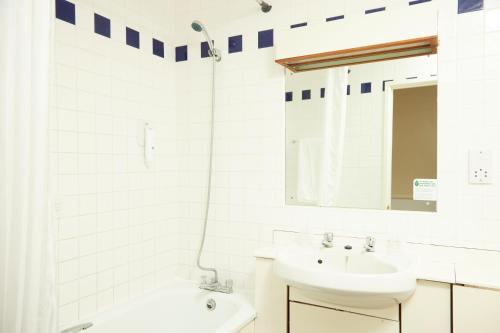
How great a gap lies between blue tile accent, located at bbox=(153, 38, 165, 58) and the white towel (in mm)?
1011

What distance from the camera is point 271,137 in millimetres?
1943

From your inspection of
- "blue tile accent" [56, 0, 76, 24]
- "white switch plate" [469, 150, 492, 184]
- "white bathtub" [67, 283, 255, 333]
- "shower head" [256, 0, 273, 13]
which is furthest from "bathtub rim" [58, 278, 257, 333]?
"shower head" [256, 0, 273, 13]

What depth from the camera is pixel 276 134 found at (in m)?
1.93

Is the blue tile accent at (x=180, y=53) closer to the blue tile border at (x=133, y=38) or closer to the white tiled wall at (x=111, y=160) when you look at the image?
the white tiled wall at (x=111, y=160)

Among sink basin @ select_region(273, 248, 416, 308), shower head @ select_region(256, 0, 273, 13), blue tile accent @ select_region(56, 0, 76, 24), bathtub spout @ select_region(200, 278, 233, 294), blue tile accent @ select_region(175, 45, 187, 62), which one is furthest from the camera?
blue tile accent @ select_region(175, 45, 187, 62)

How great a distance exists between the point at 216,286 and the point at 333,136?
1080 mm

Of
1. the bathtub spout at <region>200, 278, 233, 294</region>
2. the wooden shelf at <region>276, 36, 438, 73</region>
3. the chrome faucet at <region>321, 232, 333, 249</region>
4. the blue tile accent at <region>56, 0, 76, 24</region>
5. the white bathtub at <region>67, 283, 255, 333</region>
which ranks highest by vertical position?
the blue tile accent at <region>56, 0, 76, 24</region>

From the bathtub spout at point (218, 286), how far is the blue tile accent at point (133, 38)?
55.4 inches

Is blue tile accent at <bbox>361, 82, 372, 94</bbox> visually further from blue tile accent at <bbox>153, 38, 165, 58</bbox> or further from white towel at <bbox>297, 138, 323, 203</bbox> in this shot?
blue tile accent at <bbox>153, 38, 165, 58</bbox>

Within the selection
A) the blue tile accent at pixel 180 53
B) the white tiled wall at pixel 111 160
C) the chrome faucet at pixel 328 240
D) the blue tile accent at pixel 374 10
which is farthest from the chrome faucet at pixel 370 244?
the blue tile accent at pixel 180 53

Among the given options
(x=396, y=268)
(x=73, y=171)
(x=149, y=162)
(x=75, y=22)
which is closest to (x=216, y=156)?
(x=149, y=162)

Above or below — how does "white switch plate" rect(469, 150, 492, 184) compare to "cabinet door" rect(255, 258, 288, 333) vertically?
above

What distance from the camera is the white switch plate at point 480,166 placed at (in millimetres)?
1494

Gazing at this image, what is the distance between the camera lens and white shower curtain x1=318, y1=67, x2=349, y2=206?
1.82 metres
